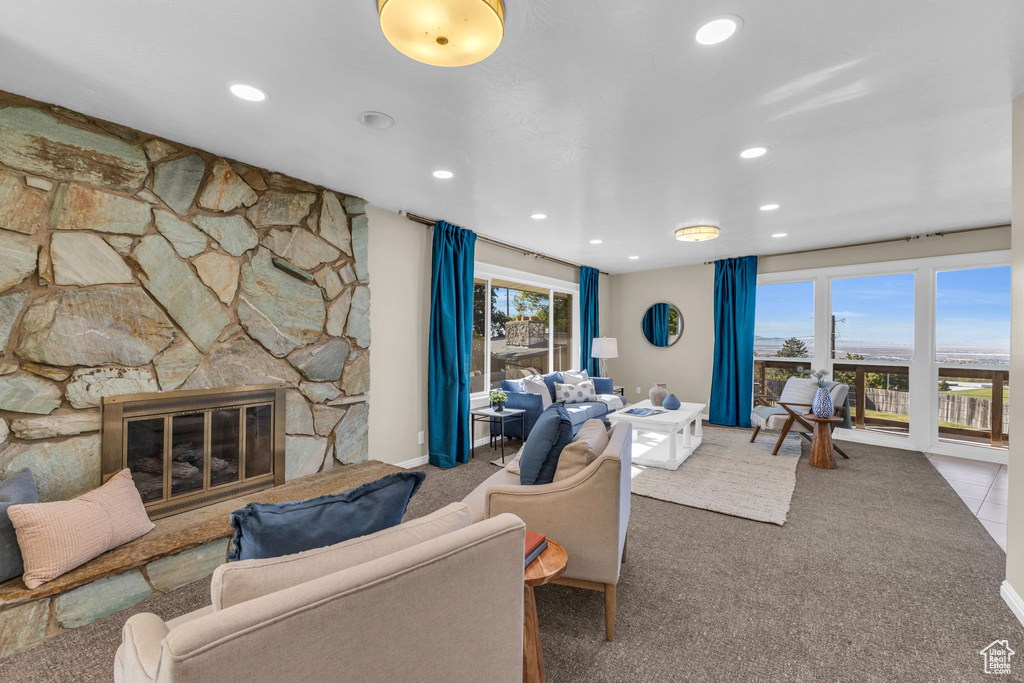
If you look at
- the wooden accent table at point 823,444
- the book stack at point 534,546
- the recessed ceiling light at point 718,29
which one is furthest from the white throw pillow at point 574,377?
the recessed ceiling light at point 718,29

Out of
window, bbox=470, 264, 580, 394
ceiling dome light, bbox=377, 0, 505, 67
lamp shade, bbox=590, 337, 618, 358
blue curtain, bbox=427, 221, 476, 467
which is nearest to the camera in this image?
ceiling dome light, bbox=377, 0, 505, 67

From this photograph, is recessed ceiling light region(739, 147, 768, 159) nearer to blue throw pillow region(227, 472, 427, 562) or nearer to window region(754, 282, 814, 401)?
blue throw pillow region(227, 472, 427, 562)

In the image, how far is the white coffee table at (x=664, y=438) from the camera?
4.24m

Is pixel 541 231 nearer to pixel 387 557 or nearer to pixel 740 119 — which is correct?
pixel 740 119

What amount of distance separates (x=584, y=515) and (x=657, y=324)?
18.9ft

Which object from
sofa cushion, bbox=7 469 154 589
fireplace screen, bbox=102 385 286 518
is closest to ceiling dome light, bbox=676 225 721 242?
fireplace screen, bbox=102 385 286 518

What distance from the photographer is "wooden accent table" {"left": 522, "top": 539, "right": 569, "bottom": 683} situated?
4.77 ft

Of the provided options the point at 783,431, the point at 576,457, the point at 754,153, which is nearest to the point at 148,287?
the point at 576,457

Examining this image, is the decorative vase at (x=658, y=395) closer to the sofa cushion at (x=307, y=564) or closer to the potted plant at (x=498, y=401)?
the potted plant at (x=498, y=401)

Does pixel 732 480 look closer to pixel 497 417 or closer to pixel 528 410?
pixel 528 410

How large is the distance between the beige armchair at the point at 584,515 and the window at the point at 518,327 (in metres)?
3.16

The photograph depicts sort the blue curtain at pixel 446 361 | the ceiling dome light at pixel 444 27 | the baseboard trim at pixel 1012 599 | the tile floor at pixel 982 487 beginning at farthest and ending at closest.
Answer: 1. the blue curtain at pixel 446 361
2. the tile floor at pixel 982 487
3. the baseboard trim at pixel 1012 599
4. the ceiling dome light at pixel 444 27

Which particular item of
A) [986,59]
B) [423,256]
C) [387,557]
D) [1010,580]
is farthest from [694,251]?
[387,557]

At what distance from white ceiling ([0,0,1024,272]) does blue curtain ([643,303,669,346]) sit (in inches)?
139
